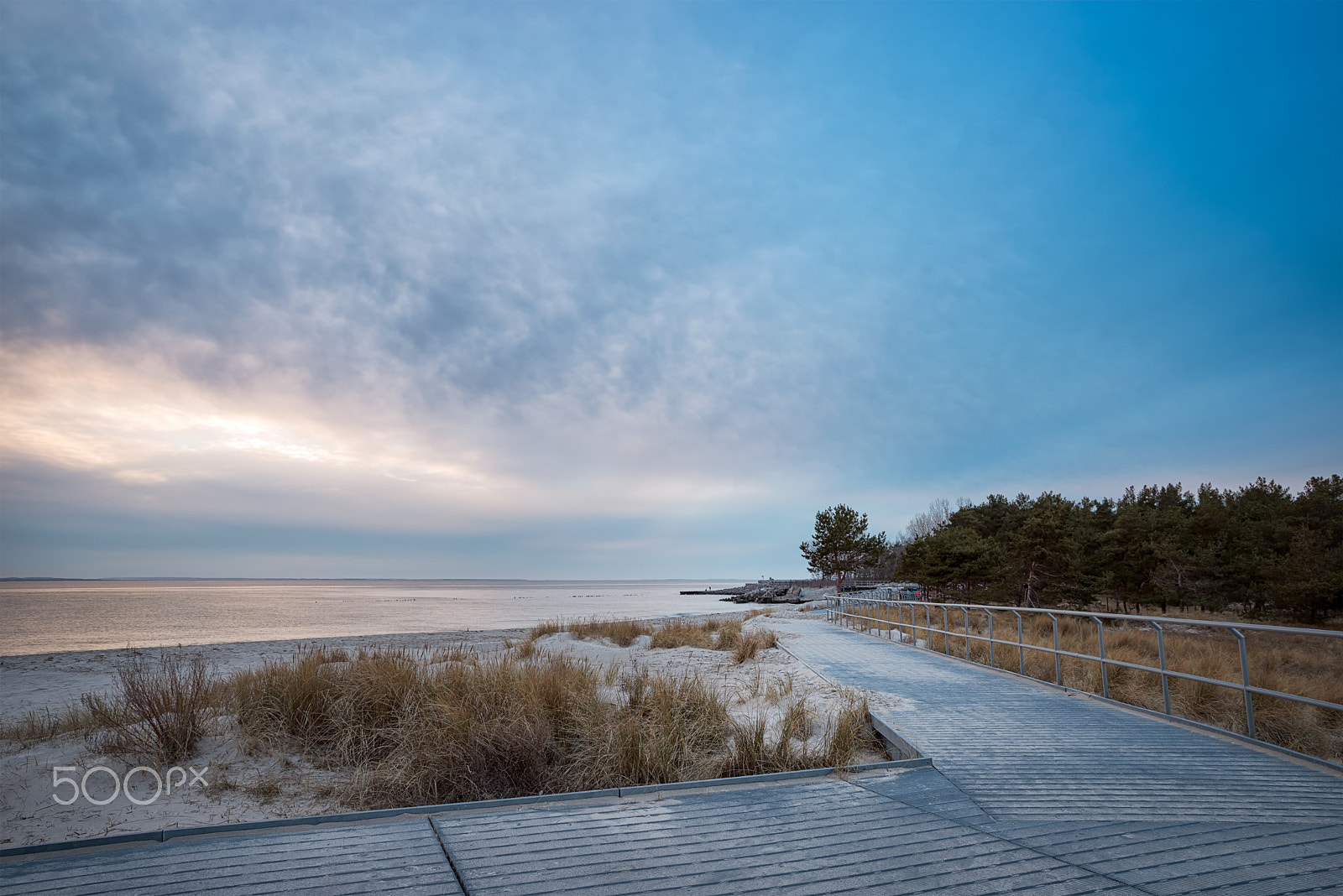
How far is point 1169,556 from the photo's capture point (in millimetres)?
28562

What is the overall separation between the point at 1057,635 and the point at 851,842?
5717 millimetres

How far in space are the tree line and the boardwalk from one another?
2545cm

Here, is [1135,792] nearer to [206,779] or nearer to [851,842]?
[851,842]

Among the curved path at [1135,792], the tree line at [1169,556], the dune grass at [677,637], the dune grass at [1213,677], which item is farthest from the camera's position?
the tree line at [1169,556]

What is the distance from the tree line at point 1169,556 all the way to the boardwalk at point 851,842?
25449mm

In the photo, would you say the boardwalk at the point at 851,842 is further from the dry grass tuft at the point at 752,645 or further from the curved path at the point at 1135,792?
the dry grass tuft at the point at 752,645

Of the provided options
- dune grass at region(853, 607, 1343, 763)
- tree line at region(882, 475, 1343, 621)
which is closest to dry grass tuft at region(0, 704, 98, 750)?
dune grass at region(853, 607, 1343, 763)

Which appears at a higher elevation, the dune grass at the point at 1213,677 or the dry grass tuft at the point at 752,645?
the dune grass at the point at 1213,677

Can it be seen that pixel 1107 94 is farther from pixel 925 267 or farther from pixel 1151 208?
pixel 925 267

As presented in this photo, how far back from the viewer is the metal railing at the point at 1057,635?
5.20 m

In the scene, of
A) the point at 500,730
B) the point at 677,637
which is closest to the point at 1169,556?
the point at 677,637

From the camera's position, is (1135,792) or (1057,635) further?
(1057,635)

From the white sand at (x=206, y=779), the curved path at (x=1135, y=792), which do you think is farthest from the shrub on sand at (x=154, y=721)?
the curved path at (x=1135, y=792)

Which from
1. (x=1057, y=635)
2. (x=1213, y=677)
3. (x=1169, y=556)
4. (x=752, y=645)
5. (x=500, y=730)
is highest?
(x=1169, y=556)
